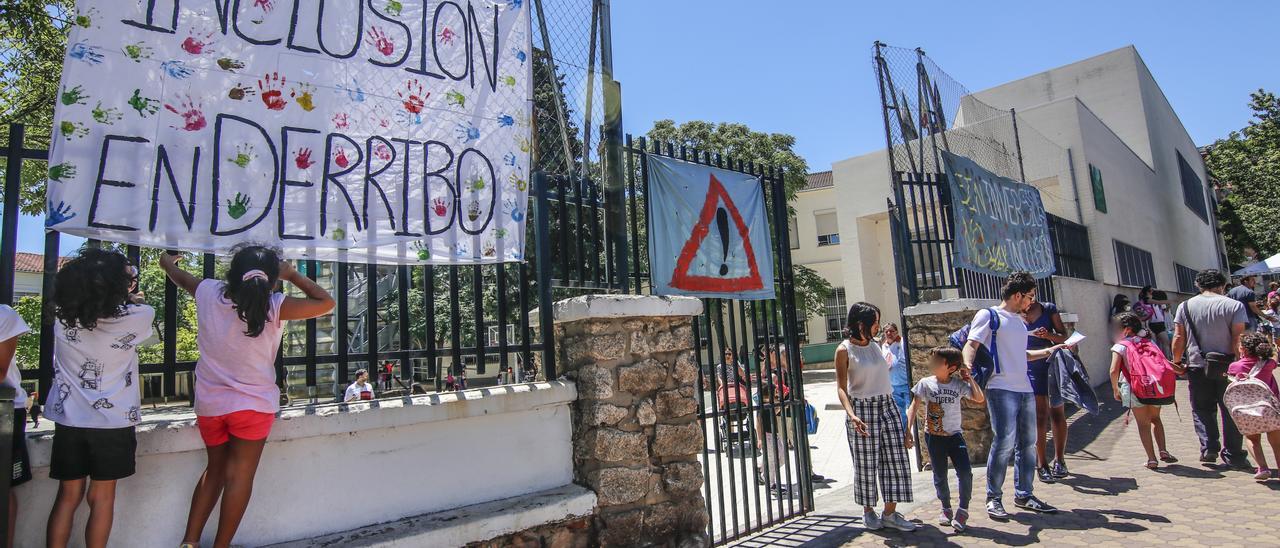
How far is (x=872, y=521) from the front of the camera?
4730 millimetres

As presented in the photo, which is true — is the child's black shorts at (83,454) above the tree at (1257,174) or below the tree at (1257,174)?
below

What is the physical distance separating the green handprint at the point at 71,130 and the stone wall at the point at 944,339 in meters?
6.74

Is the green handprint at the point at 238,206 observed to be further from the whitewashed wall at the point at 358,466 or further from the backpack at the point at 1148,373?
the backpack at the point at 1148,373

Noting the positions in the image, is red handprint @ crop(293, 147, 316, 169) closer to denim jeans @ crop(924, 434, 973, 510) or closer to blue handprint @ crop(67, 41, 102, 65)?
blue handprint @ crop(67, 41, 102, 65)

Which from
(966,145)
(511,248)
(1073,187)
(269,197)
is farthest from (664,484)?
(1073,187)

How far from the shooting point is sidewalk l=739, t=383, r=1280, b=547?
4.29 metres

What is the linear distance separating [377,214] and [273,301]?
31.8 inches

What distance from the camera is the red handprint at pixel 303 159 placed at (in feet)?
11.1

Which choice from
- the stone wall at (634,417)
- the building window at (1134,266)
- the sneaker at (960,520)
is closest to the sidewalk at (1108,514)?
the sneaker at (960,520)

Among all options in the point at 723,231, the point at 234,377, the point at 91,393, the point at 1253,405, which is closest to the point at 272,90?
the point at 234,377

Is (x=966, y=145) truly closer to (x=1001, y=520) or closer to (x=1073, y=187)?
(x=1073, y=187)

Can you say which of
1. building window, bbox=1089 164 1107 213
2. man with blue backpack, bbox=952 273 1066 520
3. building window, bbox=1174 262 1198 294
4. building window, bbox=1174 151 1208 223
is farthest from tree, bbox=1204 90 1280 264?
man with blue backpack, bbox=952 273 1066 520

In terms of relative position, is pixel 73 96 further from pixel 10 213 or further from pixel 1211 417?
pixel 1211 417

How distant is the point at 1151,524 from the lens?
4.50 metres
